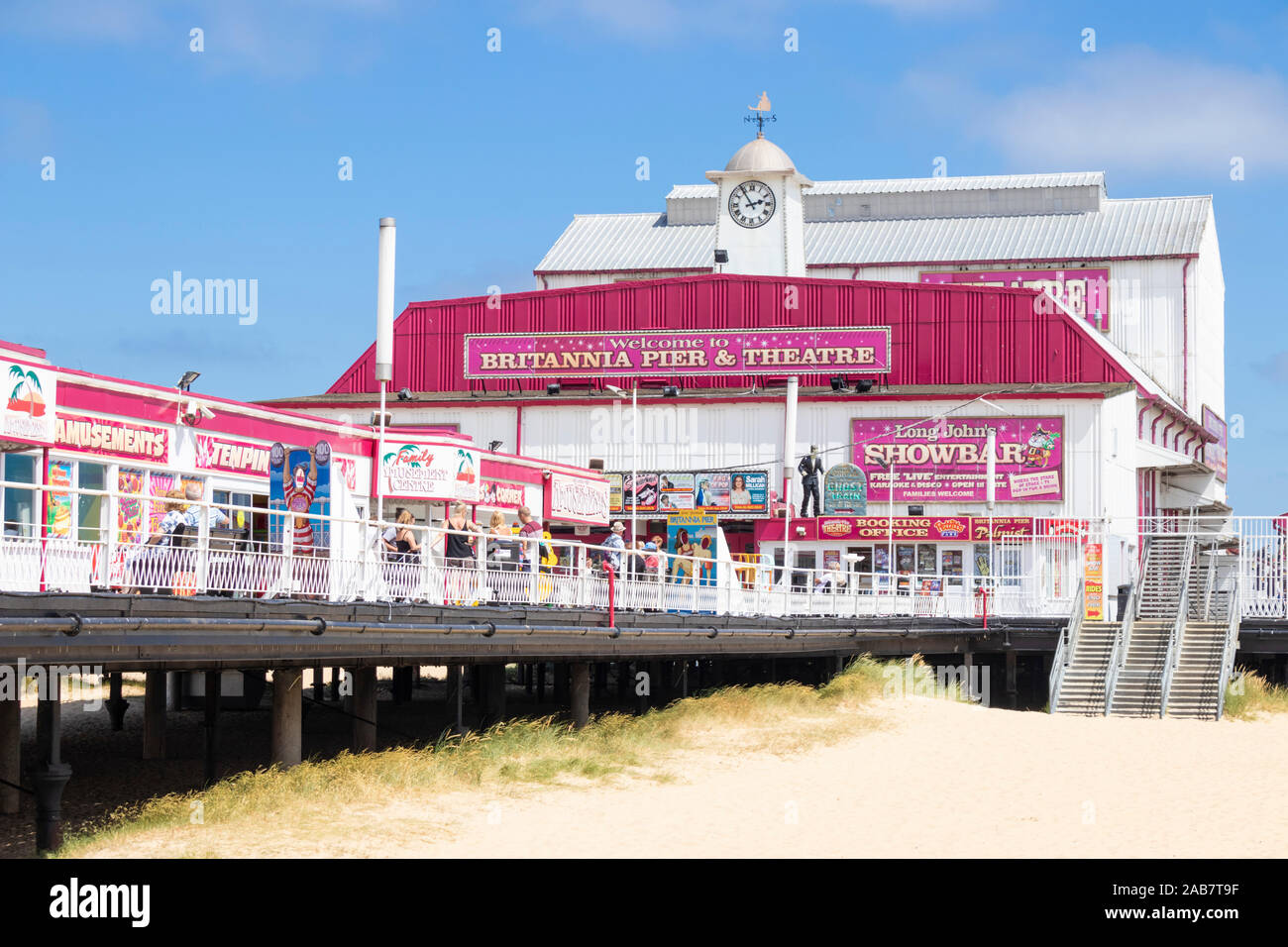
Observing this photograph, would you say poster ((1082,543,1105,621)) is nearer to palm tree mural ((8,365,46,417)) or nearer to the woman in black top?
A: the woman in black top

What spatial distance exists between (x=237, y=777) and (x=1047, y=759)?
13.3 metres

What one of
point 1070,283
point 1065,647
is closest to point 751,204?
point 1070,283

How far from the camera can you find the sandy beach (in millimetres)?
19250

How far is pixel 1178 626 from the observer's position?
38281mm

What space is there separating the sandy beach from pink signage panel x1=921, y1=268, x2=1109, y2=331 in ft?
141

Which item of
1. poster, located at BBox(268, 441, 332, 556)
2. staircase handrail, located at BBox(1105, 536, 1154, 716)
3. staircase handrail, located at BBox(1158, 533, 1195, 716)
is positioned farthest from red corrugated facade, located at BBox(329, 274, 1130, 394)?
poster, located at BBox(268, 441, 332, 556)

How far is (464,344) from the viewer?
197 ft

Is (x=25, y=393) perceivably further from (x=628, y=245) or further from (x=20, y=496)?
(x=628, y=245)

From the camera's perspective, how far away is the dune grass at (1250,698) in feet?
116

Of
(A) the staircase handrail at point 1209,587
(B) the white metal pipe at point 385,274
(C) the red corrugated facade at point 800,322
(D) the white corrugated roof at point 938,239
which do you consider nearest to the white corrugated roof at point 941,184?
(D) the white corrugated roof at point 938,239

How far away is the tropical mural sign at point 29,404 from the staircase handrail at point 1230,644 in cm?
2309

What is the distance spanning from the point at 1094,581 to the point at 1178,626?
2.31m
